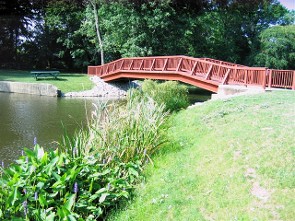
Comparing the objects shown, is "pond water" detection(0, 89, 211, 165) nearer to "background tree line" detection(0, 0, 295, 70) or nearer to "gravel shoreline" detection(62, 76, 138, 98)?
"gravel shoreline" detection(62, 76, 138, 98)

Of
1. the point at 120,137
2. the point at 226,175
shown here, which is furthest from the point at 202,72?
the point at 226,175

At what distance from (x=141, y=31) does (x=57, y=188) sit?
75.0ft

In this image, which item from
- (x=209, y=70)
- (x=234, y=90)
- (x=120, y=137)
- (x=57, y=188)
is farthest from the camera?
(x=209, y=70)

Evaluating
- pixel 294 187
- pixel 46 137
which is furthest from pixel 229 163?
pixel 46 137

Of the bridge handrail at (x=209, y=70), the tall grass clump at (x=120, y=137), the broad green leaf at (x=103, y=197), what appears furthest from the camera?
the bridge handrail at (x=209, y=70)

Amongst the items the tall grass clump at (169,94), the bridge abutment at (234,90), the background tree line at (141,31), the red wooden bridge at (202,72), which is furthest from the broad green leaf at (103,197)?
the background tree line at (141,31)

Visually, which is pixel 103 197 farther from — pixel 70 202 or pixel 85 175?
pixel 70 202

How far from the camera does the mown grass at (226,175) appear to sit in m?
3.40

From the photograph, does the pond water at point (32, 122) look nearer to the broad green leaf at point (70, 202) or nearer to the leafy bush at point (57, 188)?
the leafy bush at point (57, 188)

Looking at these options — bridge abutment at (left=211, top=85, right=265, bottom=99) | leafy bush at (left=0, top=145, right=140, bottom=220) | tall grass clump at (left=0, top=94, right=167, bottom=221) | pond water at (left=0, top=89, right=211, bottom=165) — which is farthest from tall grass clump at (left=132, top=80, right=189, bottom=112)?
leafy bush at (left=0, top=145, right=140, bottom=220)

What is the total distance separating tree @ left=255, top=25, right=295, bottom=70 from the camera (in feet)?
85.9

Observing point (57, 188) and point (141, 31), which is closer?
point (57, 188)

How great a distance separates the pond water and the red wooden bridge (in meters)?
4.92

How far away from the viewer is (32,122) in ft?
35.1
